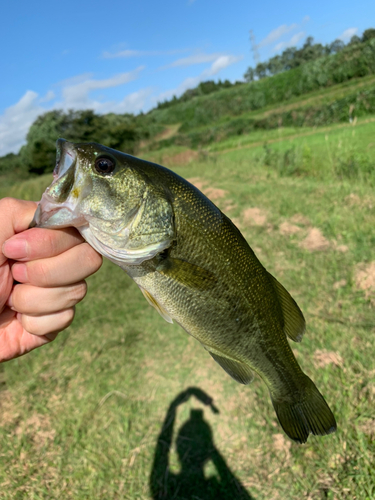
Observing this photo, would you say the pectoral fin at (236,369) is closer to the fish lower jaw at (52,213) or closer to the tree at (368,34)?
the fish lower jaw at (52,213)

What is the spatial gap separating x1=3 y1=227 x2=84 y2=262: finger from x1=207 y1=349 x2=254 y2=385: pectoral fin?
3.26ft

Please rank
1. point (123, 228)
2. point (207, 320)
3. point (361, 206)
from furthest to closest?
point (361, 206) → point (207, 320) → point (123, 228)

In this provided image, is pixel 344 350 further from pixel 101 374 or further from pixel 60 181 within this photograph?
pixel 60 181

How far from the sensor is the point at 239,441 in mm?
3264

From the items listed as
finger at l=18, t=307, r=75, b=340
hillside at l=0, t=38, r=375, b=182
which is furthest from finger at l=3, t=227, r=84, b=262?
hillside at l=0, t=38, r=375, b=182

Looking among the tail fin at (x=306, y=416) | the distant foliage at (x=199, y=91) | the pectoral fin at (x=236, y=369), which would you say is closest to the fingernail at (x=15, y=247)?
the pectoral fin at (x=236, y=369)

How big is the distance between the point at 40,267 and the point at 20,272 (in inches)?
4.9

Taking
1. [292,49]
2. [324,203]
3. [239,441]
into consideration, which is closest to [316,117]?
[324,203]

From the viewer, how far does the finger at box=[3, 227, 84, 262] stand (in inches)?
53.2

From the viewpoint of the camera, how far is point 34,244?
1.36 meters

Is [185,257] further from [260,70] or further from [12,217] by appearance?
[260,70]

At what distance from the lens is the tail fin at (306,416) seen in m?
1.68

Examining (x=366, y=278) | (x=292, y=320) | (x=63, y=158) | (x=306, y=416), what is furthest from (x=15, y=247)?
(x=366, y=278)

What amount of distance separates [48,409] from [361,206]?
7009 mm
